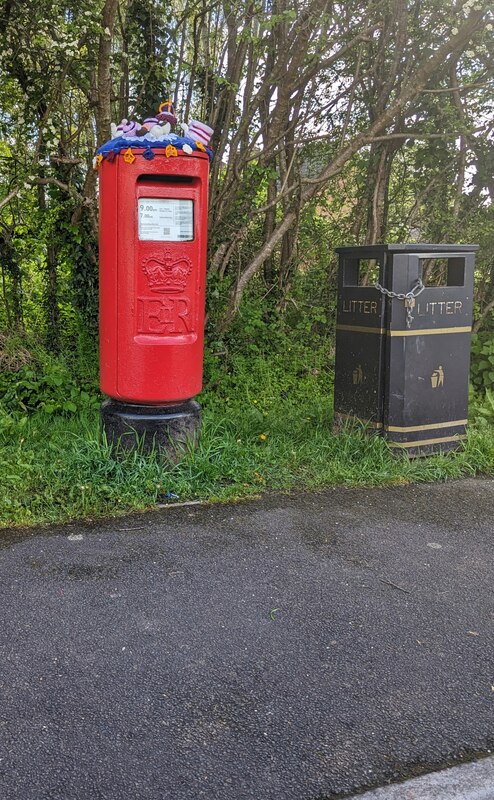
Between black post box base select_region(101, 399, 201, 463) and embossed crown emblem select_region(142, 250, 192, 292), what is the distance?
794mm

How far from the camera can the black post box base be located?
4469 mm

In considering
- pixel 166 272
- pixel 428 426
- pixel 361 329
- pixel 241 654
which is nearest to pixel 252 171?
pixel 361 329

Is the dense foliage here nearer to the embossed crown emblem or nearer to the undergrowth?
the undergrowth

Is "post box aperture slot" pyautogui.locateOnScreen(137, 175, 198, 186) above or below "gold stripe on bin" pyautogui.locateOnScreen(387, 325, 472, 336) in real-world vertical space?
above

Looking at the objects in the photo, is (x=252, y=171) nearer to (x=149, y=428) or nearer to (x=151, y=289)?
(x=151, y=289)

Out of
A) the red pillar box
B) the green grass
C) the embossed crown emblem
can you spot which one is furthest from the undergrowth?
the embossed crown emblem

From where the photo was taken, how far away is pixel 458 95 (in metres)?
6.67

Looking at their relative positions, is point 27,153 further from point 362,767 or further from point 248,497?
point 362,767

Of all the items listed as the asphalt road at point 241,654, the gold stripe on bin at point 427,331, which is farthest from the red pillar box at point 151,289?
the gold stripe on bin at point 427,331

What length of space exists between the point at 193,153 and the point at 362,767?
3.41 m

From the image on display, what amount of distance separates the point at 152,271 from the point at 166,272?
0.09m

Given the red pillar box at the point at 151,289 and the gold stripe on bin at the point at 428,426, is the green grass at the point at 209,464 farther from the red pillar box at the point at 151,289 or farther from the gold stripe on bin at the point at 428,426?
the red pillar box at the point at 151,289

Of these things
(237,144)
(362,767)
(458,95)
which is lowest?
(362,767)

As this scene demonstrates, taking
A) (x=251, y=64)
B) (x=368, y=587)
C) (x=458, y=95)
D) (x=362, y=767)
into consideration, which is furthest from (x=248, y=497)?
(x=458, y=95)
